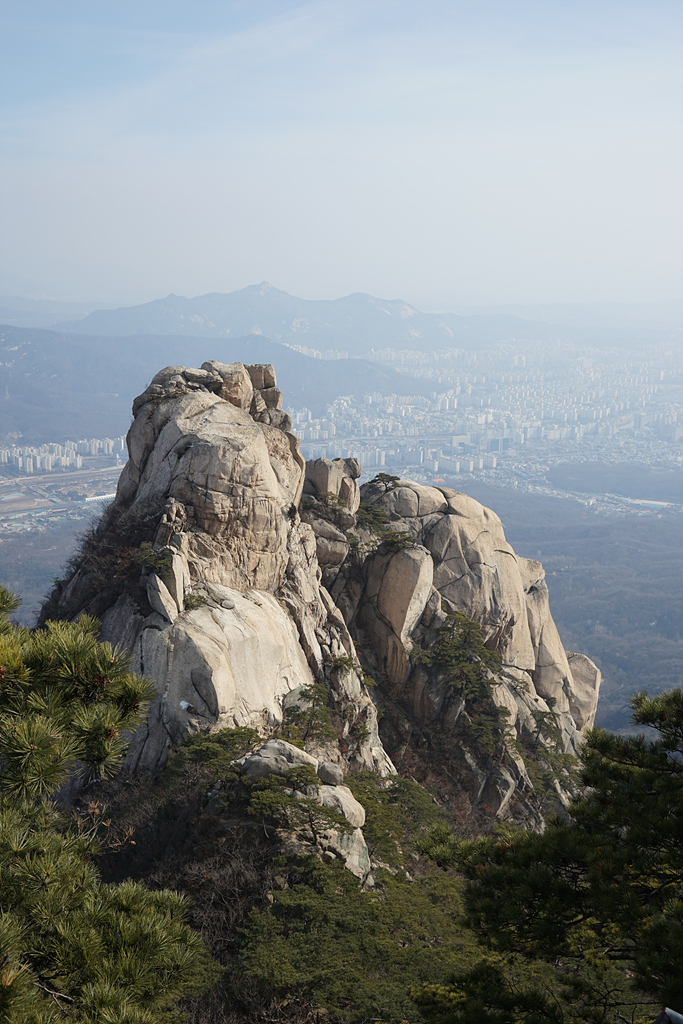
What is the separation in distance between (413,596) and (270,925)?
14430mm

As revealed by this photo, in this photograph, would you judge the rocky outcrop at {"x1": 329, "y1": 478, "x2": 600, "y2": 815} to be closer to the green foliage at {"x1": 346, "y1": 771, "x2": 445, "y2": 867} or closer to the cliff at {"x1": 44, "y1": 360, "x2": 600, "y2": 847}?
the cliff at {"x1": 44, "y1": 360, "x2": 600, "y2": 847}

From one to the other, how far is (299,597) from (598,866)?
582 inches

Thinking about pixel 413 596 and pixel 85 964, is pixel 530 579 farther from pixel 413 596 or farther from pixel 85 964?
pixel 85 964

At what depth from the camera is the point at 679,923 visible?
6059 mm

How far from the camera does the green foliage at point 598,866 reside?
22.6 feet

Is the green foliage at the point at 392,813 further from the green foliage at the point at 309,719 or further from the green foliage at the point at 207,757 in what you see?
the green foliage at the point at 207,757

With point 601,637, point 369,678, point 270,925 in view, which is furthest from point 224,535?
point 601,637

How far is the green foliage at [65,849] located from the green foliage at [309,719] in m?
11.4

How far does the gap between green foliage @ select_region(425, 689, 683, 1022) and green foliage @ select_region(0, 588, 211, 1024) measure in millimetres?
3425

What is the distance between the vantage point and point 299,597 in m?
21.3

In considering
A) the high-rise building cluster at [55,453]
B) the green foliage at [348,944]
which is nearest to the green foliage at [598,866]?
the green foliage at [348,944]

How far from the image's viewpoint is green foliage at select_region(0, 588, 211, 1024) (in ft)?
17.5

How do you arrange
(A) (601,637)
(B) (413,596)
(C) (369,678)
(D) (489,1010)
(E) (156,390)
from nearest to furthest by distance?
(D) (489,1010) → (E) (156,390) → (C) (369,678) → (B) (413,596) → (A) (601,637)

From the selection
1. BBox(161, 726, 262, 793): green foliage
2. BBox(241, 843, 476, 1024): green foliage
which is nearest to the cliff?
BBox(161, 726, 262, 793): green foliage
